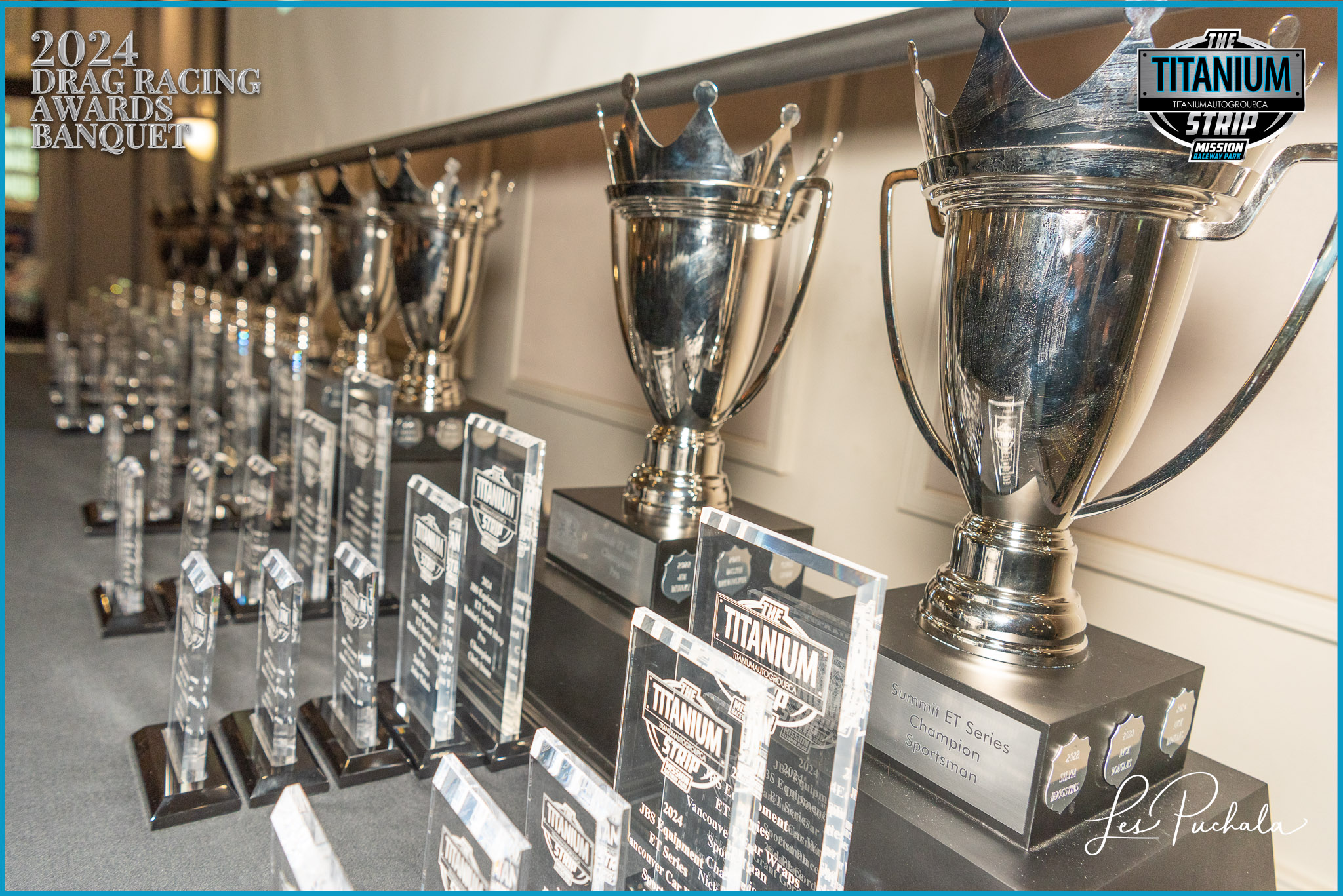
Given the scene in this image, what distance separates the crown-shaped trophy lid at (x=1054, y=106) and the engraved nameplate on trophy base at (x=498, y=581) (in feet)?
1.27

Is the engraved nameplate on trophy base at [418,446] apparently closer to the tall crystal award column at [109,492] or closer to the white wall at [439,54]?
the tall crystal award column at [109,492]

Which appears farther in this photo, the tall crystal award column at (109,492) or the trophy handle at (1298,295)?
the tall crystal award column at (109,492)

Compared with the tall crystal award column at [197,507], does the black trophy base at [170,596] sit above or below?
below

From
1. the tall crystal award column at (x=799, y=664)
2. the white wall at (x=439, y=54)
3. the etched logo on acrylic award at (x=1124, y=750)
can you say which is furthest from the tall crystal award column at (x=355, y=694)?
the white wall at (x=439, y=54)

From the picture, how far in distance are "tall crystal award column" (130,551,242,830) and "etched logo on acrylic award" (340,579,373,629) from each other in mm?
103

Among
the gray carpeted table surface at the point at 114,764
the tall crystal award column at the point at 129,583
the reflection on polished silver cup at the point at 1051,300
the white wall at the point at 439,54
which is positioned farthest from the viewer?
the white wall at the point at 439,54

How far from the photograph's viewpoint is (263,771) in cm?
71

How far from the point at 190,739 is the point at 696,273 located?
1.85 ft

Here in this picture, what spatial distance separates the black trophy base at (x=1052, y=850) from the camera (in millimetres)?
491

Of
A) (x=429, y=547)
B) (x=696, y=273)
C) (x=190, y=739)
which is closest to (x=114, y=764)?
(x=190, y=739)

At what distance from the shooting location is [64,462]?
1751mm

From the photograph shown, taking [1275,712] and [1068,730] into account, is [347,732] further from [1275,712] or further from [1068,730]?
[1275,712]

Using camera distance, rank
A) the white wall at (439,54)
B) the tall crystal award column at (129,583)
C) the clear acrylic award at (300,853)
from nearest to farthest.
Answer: the clear acrylic award at (300,853) < the tall crystal award column at (129,583) < the white wall at (439,54)

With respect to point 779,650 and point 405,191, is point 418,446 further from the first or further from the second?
point 779,650
